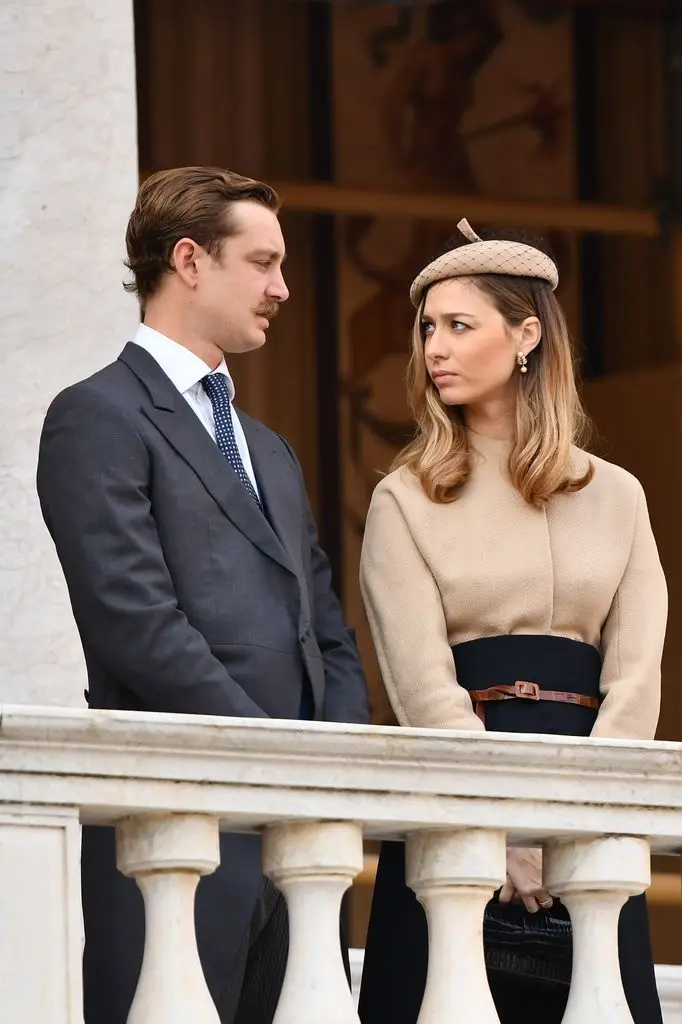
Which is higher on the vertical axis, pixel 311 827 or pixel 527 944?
pixel 311 827

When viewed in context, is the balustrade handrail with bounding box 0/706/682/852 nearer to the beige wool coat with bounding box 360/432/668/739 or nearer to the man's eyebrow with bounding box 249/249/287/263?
the beige wool coat with bounding box 360/432/668/739

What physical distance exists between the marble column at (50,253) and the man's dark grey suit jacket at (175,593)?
923 mm

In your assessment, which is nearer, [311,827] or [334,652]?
[311,827]

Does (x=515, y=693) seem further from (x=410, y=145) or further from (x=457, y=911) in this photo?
(x=410, y=145)

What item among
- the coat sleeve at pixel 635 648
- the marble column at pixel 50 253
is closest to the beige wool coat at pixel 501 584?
the coat sleeve at pixel 635 648

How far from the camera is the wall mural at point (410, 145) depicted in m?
7.23

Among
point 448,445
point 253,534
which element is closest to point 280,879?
point 253,534

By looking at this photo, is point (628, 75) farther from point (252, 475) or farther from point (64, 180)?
point (252, 475)

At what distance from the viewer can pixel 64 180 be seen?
4863 mm

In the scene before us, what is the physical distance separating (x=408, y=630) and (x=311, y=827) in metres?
0.75

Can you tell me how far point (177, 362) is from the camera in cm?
378

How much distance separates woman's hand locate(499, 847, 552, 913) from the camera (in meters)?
3.78

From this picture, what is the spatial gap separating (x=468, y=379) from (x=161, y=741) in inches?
46.3

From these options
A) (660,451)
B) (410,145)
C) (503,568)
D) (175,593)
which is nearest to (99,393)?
(175,593)
